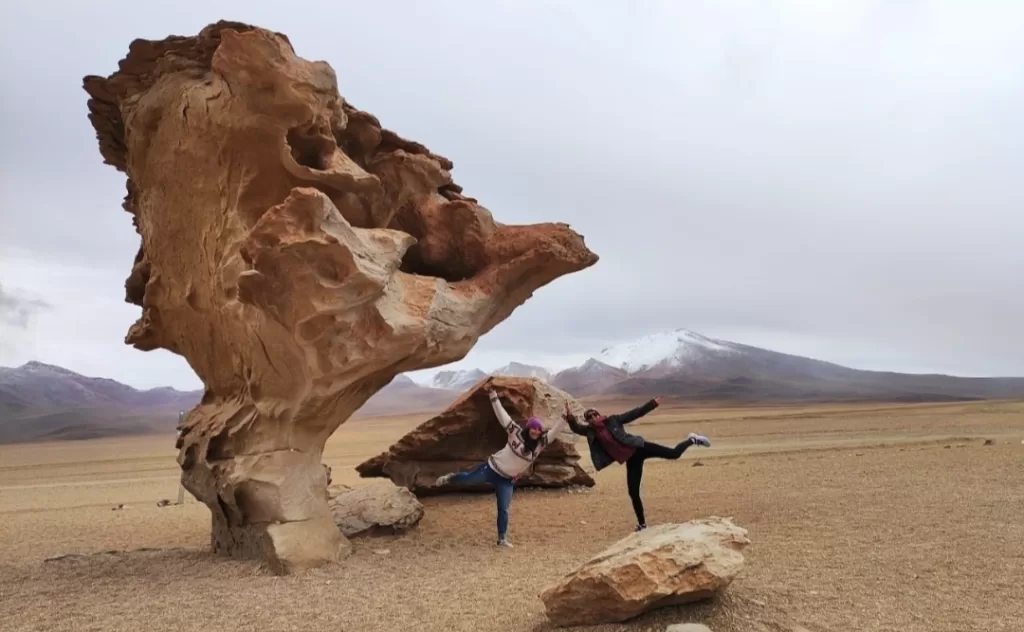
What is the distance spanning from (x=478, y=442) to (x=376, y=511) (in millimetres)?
4355

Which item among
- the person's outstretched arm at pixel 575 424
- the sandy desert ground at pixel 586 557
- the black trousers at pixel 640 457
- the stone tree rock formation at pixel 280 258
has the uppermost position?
the stone tree rock formation at pixel 280 258

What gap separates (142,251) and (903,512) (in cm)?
1146

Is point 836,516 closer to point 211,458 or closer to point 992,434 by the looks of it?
point 211,458

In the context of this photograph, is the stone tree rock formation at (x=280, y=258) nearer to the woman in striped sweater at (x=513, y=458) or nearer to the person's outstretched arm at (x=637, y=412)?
the woman in striped sweater at (x=513, y=458)

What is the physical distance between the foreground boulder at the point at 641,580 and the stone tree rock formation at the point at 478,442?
8.33 meters

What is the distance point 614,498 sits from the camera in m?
12.6

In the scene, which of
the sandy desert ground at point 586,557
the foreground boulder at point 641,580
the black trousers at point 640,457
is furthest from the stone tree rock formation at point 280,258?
the foreground boulder at point 641,580

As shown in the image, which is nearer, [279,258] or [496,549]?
[279,258]

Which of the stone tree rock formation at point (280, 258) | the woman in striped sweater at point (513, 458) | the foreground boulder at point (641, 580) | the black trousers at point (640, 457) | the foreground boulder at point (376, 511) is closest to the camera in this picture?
the foreground boulder at point (641, 580)

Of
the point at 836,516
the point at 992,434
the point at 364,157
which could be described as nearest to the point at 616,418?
the point at 836,516

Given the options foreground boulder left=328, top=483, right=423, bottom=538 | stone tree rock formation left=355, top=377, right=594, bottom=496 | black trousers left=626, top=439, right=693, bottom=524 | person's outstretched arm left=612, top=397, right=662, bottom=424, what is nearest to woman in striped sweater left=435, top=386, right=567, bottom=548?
person's outstretched arm left=612, top=397, right=662, bottom=424

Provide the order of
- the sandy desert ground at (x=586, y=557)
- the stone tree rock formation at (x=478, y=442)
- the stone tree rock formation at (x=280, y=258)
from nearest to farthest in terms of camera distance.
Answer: the sandy desert ground at (x=586, y=557)
the stone tree rock formation at (x=280, y=258)
the stone tree rock formation at (x=478, y=442)

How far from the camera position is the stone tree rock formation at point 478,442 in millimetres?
13547

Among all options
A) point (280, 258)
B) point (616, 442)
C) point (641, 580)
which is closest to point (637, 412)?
point (616, 442)
